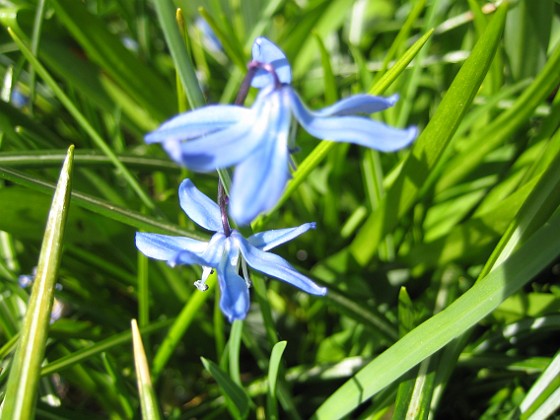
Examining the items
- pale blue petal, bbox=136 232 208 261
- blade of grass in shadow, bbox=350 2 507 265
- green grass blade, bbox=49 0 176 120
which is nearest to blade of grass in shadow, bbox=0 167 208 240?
pale blue petal, bbox=136 232 208 261

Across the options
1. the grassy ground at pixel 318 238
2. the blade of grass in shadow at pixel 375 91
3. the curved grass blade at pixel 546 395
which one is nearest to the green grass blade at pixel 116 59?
the grassy ground at pixel 318 238

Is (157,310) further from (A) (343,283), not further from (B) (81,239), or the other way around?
(A) (343,283)

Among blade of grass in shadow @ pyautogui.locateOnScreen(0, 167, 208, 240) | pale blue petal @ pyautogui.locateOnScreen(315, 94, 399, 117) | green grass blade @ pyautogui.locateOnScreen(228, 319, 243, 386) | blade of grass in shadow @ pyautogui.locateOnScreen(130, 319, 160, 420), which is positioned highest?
blade of grass in shadow @ pyautogui.locateOnScreen(0, 167, 208, 240)

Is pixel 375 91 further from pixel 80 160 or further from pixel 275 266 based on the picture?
pixel 80 160

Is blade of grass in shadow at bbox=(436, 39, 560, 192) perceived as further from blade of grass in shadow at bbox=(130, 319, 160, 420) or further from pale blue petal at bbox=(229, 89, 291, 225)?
blade of grass in shadow at bbox=(130, 319, 160, 420)

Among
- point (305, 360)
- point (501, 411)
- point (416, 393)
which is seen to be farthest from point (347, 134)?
point (305, 360)

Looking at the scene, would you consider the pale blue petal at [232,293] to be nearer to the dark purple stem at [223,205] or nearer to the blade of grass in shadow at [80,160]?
the dark purple stem at [223,205]

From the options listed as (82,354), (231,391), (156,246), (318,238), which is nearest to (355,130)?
(156,246)
